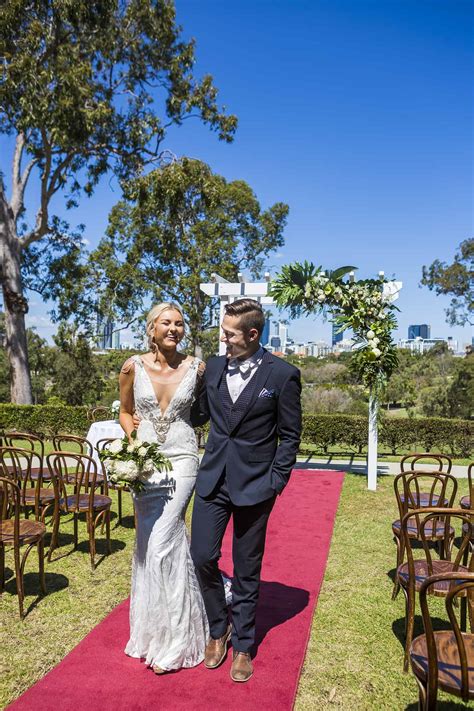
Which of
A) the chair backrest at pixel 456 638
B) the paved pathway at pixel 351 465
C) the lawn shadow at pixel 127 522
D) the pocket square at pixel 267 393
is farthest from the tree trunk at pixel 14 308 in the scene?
the chair backrest at pixel 456 638

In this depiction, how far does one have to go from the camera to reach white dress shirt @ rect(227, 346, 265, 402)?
129 inches

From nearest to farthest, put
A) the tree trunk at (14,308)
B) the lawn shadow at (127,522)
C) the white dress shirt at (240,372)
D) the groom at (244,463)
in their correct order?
the groom at (244,463), the white dress shirt at (240,372), the lawn shadow at (127,522), the tree trunk at (14,308)

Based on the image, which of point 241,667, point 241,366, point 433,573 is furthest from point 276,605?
point 241,366

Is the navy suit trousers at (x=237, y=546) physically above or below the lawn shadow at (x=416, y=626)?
above

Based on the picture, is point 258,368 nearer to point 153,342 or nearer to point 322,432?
point 153,342

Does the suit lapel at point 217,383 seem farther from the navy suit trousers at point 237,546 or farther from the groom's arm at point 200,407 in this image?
the navy suit trousers at point 237,546

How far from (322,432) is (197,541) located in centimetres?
985

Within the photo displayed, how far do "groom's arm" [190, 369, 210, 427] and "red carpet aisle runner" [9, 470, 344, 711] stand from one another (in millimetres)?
1415

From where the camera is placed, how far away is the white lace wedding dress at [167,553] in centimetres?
324

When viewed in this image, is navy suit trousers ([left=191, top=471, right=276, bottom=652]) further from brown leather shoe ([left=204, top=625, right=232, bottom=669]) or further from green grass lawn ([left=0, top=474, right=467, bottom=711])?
green grass lawn ([left=0, top=474, right=467, bottom=711])

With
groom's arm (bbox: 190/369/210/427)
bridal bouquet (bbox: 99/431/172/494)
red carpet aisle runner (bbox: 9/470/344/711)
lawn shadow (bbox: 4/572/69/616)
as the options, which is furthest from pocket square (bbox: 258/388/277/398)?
lawn shadow (bbox: 4/572/69/616)

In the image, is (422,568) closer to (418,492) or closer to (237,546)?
(237,546)

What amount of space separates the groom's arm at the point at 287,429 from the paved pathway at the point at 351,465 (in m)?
7.44

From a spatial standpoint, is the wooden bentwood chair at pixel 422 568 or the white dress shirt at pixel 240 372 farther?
the white dress shirt at pixel 240 372
